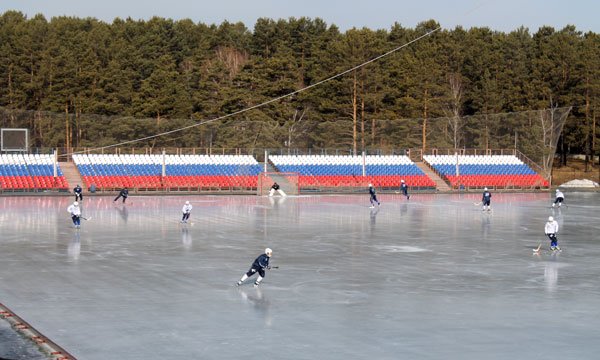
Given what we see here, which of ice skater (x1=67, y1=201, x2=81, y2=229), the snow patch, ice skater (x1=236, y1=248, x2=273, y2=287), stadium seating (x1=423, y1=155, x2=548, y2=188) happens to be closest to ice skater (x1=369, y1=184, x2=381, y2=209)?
ice skater (x1=67, y1=201, x2=81, y2=229)

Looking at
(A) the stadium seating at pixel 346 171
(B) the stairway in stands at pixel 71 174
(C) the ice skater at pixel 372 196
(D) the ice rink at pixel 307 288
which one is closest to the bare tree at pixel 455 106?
(A) the stadium seating at pixel 346 171

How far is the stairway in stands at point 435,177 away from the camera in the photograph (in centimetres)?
7294

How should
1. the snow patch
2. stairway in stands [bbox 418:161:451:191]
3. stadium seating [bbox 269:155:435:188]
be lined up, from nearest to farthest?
stadium seating [bbox 269:155:435:188], stairway in stands [bbox 418:161:451:191], the snow patch

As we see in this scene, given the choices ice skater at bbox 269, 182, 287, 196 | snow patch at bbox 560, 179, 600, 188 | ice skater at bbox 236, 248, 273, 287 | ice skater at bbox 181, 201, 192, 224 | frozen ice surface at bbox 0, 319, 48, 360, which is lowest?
frozen ice surface at bbox 0, 319, 48, 360

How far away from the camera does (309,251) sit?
28.9 meters

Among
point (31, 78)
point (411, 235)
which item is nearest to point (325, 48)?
point (31, 78)

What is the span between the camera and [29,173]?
63969 millimetres

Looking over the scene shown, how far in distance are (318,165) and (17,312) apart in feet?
182

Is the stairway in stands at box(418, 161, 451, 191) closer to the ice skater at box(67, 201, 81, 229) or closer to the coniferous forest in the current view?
the coniferous forest

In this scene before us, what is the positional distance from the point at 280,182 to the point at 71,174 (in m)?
16.9

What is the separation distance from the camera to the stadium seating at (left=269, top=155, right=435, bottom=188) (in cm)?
7088

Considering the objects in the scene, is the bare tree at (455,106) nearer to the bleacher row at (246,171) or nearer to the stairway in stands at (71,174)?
the bleacher row at (246,171)

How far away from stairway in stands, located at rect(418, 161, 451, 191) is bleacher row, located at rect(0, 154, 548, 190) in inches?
17.2

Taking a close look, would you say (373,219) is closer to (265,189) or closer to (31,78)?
(265,189)
